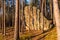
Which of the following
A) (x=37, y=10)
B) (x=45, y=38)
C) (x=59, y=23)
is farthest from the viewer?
(x=37, y=10)

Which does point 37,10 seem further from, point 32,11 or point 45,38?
point 45,38

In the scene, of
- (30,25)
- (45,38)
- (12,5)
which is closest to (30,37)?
(45,38)

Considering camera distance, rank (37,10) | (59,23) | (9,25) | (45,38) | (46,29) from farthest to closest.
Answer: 1. (9,25)
2. (37,10)
3. (46,29)
4. (45,38)
5. (59,23)

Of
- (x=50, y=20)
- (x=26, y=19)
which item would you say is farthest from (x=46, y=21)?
(x=26, y=19)

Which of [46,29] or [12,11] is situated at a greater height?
[12,11]

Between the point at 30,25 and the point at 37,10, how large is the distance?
2.37 metres

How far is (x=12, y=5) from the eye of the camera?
113 ft

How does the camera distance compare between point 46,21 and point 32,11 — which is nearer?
point 46,21

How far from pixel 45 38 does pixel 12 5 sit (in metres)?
15.0

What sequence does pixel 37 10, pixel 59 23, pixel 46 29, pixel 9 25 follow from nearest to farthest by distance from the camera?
pixel 59 23 < pixel 46 29 < pixel 37 10 < pixel 9 25

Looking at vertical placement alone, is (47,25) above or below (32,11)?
below

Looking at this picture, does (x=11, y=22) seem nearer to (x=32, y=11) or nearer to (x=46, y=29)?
(x=32, y=11)

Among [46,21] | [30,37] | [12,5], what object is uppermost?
[12,5]

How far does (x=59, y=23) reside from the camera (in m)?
11.2
